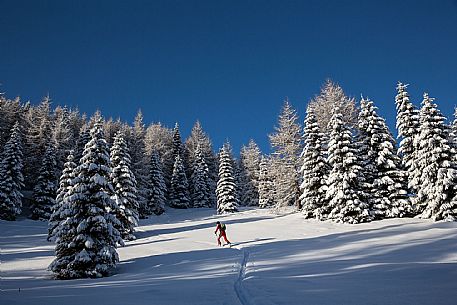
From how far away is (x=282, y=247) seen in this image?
1967 cm

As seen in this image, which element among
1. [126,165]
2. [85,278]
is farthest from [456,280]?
[126,165]

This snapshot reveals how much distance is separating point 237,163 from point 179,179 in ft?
65.4

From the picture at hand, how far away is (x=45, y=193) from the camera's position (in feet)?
139

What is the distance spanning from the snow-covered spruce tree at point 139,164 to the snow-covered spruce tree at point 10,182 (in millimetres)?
15003

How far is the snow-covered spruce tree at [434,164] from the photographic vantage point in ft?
81.9

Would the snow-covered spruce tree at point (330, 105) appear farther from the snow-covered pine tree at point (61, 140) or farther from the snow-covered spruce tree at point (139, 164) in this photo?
the snow-covered pine tree at point (61, 140)

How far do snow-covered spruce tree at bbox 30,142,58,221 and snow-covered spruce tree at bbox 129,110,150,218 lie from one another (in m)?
11.3

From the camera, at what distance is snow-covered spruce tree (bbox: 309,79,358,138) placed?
34531 mm

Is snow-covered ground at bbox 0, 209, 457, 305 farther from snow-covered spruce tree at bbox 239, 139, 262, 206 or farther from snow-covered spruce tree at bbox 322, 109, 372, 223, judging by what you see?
snow-covered spruce tree at bbox 239, 139, 262, 206

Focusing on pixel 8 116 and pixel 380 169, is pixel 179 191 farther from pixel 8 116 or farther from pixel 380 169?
pixel 380 169

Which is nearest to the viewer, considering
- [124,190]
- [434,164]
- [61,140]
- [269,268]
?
[269,268]

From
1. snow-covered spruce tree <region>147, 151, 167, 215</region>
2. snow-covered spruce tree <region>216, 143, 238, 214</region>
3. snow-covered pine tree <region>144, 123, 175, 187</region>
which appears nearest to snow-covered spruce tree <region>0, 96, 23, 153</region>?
snow-covered pine tree <region>144, 123, 175, 187</region>

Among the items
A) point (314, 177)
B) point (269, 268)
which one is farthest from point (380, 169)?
point (269, 268)

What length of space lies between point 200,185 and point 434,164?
1655 inches
